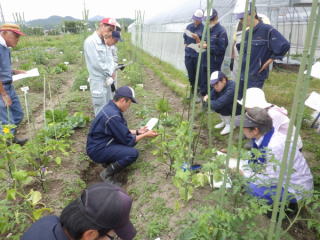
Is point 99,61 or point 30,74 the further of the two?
point 99,61

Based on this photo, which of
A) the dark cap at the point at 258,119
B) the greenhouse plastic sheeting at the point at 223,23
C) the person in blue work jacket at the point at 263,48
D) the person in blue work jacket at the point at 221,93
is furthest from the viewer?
the greenhouse plastic sheeting at the point at 223,23

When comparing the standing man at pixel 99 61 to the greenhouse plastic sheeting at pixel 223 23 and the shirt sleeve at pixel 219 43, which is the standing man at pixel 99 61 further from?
the greenhouse plastic sheeting at pixel 223 23

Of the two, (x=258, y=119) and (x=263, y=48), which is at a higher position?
(x=263, y=48)

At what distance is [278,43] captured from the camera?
3389 millimetres

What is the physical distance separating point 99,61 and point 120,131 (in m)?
1.19

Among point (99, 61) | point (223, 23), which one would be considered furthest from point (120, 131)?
point (223, 23)

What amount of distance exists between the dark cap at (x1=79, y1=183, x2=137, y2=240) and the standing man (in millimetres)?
2694

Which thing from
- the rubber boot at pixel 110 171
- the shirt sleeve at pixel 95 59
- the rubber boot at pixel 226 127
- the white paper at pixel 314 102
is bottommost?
the rubber boot at pixel 110 171

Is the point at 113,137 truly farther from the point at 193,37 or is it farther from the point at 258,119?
the point at 193,37

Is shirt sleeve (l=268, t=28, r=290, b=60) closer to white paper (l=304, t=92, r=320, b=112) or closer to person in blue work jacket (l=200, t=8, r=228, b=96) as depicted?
white paper (l=304, t=92, r=320, b=112)

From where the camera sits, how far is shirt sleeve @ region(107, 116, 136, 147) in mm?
3002

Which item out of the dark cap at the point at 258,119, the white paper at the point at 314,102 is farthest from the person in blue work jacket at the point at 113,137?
the white paper at the point at 314,102

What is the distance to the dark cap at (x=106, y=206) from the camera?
123 cm

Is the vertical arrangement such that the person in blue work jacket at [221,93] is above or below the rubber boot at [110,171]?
above
